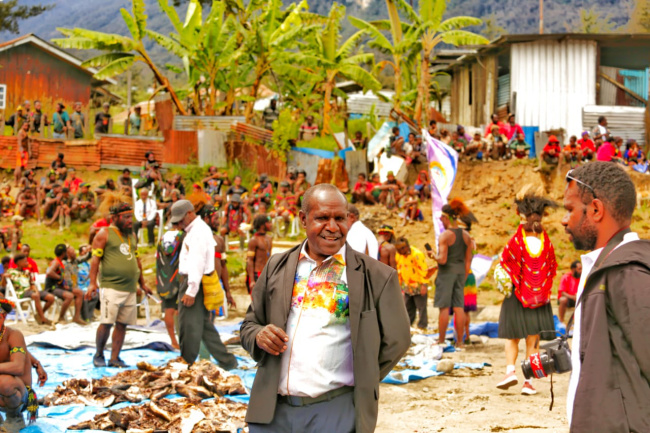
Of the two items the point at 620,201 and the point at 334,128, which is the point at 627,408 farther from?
the point at 334,128

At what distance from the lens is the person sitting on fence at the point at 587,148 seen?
21516mm

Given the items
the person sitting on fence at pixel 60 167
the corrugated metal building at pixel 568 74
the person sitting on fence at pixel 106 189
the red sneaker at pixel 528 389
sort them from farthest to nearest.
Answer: the corrugated metal building at pixel 568 74, the person sitting on fence at pixel 60 167, the person sitting on fence at pixel 106 189, the red sneaker at pixel 528 389

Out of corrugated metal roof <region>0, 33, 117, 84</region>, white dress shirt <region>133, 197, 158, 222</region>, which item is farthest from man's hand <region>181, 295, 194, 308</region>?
corrugated metal roof <region>0, 33, 117, 84</region>

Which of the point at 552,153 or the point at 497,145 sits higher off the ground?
the point at 497,145

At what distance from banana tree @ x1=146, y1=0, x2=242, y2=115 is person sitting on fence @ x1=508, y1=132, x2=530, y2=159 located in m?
8.81

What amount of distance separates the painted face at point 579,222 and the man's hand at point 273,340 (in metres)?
1.42

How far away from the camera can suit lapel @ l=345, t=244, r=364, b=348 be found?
13.0ft

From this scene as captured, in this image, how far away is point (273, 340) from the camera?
3.91 meters

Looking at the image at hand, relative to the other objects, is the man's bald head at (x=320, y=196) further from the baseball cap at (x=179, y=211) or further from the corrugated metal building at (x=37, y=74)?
the corrugated metal building at (x=37, y=74)

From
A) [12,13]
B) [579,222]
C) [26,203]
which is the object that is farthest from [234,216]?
[12,13]

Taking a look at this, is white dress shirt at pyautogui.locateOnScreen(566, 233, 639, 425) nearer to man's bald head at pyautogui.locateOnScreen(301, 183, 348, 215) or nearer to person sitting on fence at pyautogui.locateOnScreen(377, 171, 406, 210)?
man's bald head at pyautogui.locateOnScreen(301, 183, 348, 215)

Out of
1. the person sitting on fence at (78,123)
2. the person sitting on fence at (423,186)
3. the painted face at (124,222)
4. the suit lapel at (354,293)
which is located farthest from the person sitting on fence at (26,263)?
the person sitting on fence at (78,123)

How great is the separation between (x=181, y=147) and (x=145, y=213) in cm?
571

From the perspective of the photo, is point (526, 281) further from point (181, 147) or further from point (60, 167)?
point (181, 147)
